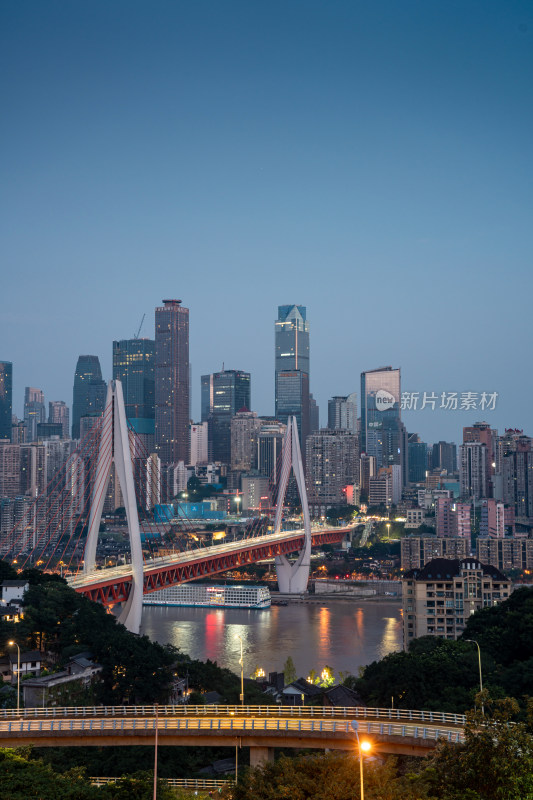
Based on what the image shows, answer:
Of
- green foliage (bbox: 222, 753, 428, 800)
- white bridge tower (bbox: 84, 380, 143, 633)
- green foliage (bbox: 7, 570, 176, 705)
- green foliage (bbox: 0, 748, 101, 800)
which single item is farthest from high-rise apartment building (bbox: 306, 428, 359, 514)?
green foliage (bbox: 222, 753, 428, 800)

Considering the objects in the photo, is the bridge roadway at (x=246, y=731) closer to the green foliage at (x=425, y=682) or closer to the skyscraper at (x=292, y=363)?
the green foliage at (x=425, y=682)

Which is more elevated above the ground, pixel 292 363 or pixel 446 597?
pixel 292 363

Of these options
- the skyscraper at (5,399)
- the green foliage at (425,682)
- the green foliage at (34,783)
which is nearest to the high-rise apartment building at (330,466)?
the skyscraper at (5,399)

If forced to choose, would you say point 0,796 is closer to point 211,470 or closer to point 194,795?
point 194,795

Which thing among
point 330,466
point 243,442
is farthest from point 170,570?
point 243,442

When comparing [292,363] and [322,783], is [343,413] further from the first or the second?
[322,783]

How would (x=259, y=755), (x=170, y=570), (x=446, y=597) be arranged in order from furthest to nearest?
(x=446, y=597) → (x=170, y=570) → (x=259, y=755)

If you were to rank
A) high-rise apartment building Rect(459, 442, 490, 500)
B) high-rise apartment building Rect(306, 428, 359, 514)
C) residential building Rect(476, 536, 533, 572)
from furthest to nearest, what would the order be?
1. high-rise apartment building Rect(306, 428, 359, 514)
2. high-rise apartment building Rect(459, 442, 490, 500)
3. residential building Rect(476, 536, 533, 572)

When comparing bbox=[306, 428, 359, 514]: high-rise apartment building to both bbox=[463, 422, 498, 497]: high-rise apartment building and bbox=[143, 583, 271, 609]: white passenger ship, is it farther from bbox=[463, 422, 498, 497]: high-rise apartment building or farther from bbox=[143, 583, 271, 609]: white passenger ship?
bbox=[143, 583, 271, 609]: white passenger ship
